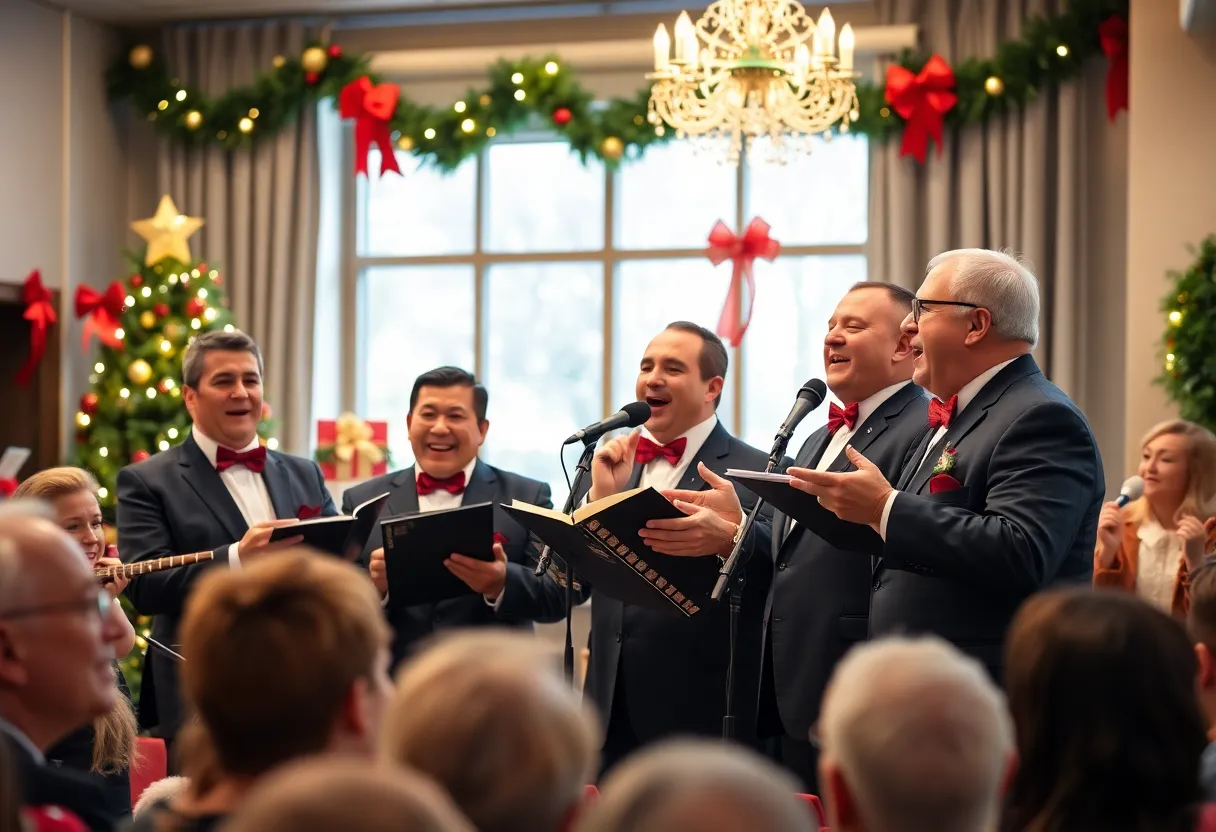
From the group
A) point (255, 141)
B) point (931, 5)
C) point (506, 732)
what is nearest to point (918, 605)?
point (506, 732)

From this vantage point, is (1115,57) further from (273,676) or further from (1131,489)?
(273,676)

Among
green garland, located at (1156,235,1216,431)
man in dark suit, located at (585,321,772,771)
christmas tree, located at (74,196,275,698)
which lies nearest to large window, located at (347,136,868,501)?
christmas tree, located at (74,196,275,698)

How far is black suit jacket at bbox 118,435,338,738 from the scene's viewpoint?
3908mm

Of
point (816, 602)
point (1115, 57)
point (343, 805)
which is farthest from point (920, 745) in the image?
point (1115, 57)

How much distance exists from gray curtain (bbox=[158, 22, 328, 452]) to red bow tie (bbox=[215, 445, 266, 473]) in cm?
358

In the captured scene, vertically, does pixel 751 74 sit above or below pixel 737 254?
above

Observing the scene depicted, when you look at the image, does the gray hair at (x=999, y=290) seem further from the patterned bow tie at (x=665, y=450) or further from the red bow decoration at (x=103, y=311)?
the red bow decoration at (x=103, y=311)

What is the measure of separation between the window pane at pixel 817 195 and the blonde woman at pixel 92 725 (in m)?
4.80

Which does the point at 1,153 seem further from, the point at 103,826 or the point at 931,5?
the point at 103,826

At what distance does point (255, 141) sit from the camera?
310 inches

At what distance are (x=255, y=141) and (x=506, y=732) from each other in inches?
280

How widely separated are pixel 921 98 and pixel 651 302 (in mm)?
1820

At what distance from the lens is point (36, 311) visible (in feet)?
23.7

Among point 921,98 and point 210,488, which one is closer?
point 210,488
